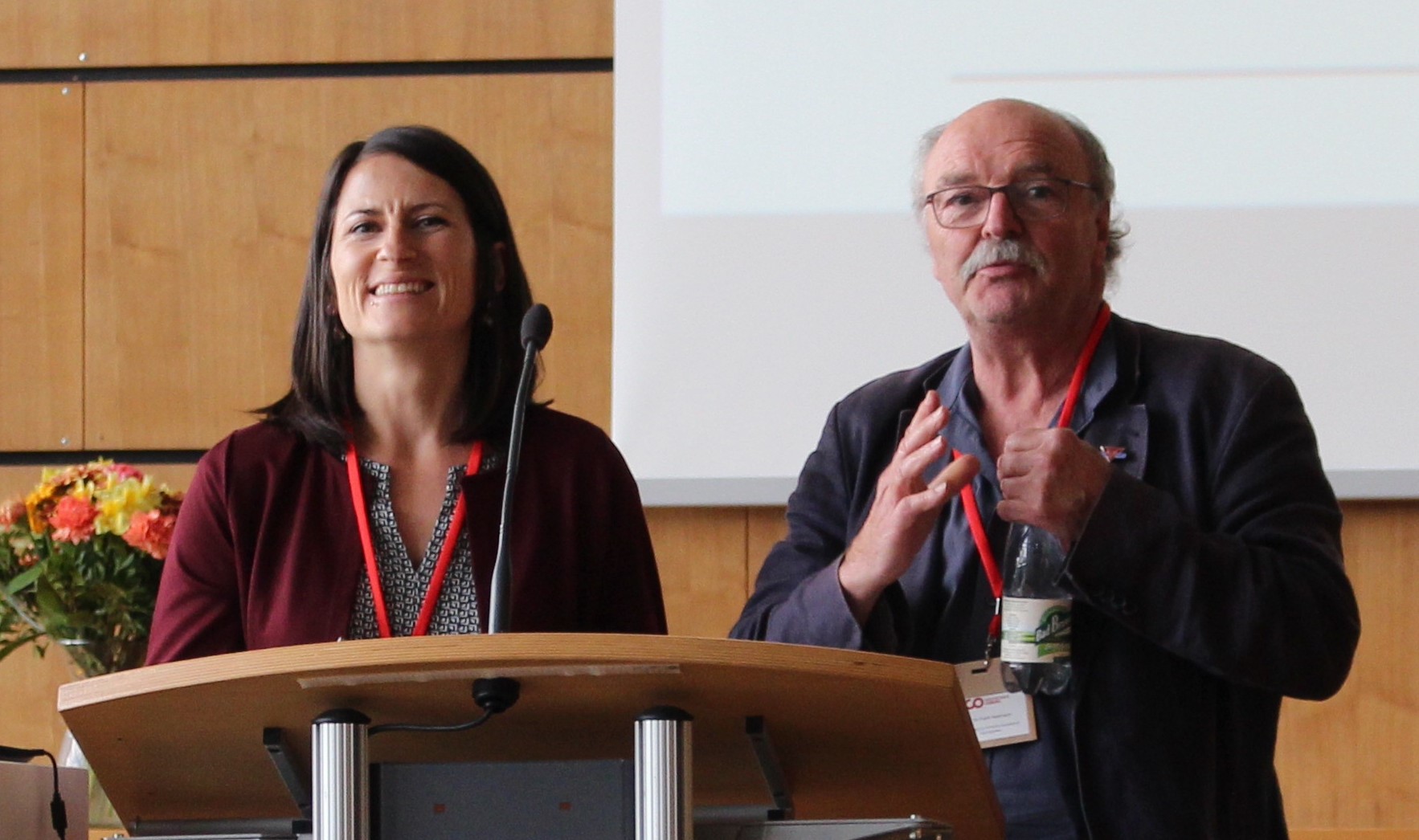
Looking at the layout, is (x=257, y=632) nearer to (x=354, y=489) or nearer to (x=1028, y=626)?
(x=354, y=489)

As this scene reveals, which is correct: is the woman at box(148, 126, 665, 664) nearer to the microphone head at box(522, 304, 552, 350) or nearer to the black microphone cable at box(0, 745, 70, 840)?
the black microphone cable at box(0, 745, 70, 840)

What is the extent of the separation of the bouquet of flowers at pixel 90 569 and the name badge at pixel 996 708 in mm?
1256

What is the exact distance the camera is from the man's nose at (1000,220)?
7.25ft

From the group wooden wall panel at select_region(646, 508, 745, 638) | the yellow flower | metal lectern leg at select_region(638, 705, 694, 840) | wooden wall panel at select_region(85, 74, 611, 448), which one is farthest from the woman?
wooden wall panel at select_region(85, 74, 611, 448)

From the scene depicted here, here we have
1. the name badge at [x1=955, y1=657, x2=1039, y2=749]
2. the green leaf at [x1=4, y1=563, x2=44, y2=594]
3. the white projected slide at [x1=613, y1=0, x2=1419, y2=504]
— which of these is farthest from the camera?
the white projected slide at [x1=613, y1=0, x2=1419, y2=504]

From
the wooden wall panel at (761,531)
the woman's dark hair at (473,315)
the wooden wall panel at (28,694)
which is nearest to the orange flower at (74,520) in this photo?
the woman's dark hair at (473,315)

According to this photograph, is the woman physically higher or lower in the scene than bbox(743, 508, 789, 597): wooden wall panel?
higher

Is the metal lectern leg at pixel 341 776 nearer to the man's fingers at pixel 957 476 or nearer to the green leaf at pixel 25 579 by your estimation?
the man's fingers at pixel 957 476

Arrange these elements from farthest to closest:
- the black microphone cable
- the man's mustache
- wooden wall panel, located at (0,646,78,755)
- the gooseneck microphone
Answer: wooden wall panel, located at (0,646,78,755)
the man's mustache
the black microphone cable
the gooseneck microphone

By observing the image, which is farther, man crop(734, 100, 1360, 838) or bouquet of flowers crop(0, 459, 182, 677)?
bouquet of flowers crop(0, 459, 182, 677)

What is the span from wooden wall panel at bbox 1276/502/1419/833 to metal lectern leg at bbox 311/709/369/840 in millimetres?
2354

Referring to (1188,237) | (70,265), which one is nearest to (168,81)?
(70,265)

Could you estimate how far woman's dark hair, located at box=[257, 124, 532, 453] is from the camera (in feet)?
7.56

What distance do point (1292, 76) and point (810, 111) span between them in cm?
90
